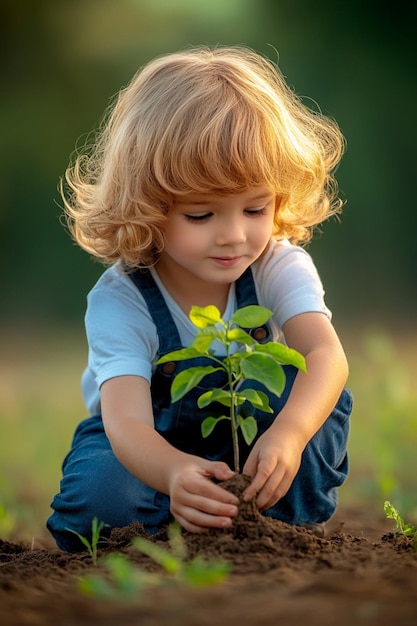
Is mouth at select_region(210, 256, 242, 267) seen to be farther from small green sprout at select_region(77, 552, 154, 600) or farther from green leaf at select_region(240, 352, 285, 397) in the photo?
small green sprout at select_region(77, 552, 154, 600)

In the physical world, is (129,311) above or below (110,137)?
below

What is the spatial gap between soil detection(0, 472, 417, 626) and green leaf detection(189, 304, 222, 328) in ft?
1.33

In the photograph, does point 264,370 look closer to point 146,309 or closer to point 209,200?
point 209,200

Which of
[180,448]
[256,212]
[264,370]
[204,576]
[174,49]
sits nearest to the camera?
[204,576]

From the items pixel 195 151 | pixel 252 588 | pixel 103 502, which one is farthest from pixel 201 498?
pixel 195 151

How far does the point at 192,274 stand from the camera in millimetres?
2809

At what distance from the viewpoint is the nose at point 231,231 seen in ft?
8.06

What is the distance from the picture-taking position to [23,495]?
3.89 metres

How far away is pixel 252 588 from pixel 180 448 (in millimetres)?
1192

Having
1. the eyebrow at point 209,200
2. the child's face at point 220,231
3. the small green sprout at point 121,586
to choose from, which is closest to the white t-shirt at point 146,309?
the child's face at point 220,231

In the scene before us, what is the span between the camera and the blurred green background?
761 cm

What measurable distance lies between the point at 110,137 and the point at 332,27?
5.33 m

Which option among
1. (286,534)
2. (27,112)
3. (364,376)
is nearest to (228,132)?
(286,534)

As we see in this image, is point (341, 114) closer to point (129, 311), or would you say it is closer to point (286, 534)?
point (129, 311)
